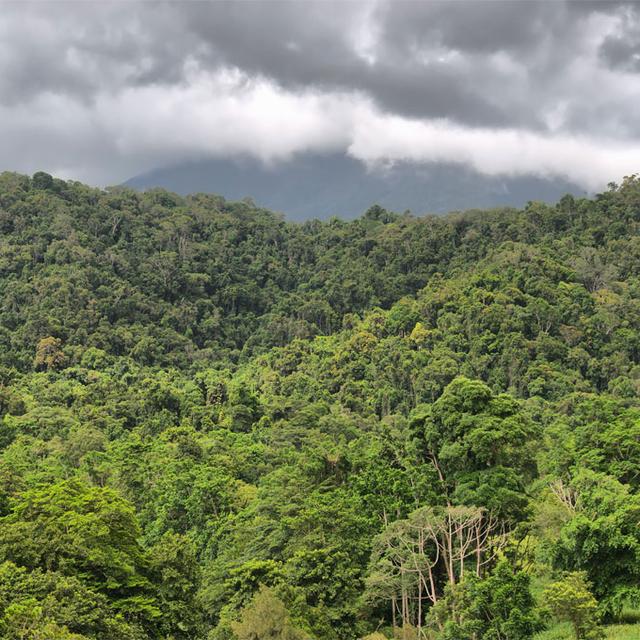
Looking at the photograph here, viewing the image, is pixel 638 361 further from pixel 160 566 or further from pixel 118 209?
pixel 118 209

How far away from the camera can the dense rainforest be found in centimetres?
2045

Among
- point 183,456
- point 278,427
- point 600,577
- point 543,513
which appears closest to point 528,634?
point 600,577

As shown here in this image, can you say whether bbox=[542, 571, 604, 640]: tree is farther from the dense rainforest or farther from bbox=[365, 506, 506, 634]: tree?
bbox=[365, 506, 506, 634]: tree

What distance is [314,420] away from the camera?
174 feet

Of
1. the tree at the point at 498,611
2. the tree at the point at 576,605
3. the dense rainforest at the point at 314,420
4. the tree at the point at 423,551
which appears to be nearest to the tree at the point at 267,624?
the dense rainforest at the point at 314,420

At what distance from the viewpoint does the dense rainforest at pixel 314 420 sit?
20.5 m

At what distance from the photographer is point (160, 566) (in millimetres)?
22453

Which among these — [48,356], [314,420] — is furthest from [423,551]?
[48,356]

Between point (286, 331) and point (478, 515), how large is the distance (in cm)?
6319

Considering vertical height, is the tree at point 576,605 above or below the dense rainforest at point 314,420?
below

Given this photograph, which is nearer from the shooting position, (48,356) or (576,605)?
(576,605)

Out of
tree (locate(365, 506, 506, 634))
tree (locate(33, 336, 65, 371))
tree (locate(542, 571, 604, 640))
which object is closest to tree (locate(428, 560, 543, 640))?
tree (locate(542, 571, 604, 640))

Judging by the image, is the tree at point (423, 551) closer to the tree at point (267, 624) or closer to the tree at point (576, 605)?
the tree at point (267, 624)

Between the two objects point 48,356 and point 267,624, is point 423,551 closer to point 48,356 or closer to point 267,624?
point 267,624
